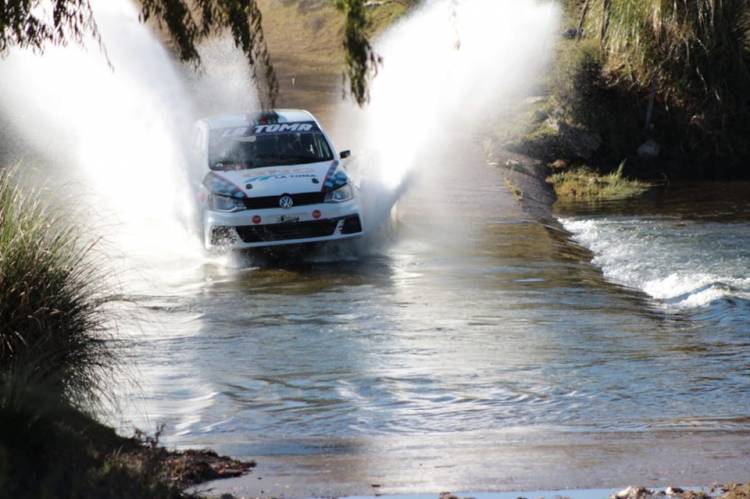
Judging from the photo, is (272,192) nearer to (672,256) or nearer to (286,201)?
(286,201)

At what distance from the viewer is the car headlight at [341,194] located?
15703mm

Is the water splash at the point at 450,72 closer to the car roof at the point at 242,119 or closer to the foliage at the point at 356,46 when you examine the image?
the car roof at the point at 242,119

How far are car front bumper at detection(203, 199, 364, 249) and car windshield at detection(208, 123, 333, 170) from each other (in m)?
0.89

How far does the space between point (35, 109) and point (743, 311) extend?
1609 centimetres

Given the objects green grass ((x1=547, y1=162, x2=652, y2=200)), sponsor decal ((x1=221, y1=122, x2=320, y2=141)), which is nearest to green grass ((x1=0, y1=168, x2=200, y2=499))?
sponsor decal ((x1=221, y1=122, x2=320, y2=141))

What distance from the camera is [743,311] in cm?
1314

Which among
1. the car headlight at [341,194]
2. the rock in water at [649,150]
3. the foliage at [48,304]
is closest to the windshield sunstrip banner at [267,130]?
the car headlight at [341,194]

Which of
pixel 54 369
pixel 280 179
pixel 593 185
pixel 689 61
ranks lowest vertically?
pixel 54 369

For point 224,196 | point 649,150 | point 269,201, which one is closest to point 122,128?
point 224,196

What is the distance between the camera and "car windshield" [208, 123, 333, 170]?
16.2 metres

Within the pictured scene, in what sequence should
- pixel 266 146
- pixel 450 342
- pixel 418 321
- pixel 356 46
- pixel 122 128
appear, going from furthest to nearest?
pixel 122 128
pixel 266 146
pixel 418 321
pixel 450 342
pixel 356 46

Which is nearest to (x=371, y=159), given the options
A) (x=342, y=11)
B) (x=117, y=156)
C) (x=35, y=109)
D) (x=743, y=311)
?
(x=117, y=156)

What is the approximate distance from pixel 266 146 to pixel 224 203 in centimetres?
123

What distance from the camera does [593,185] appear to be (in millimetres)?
24531
